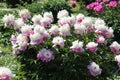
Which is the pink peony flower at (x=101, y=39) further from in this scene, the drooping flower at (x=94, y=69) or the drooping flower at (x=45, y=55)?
the drooping flower at (x=45, y=55)

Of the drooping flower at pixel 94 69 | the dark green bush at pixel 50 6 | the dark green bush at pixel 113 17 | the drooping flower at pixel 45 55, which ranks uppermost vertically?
the drooping flower at pixel 45 55

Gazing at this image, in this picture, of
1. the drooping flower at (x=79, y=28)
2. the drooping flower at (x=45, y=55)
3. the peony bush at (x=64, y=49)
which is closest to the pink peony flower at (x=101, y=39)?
the peony bush at (x=64, y=49)

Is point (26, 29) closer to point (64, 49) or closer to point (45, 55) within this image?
point (45, 55)

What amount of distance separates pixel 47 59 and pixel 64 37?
511mm

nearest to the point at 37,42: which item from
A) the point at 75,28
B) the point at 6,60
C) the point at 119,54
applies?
the point at 75,28

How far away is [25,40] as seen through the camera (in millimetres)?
5707

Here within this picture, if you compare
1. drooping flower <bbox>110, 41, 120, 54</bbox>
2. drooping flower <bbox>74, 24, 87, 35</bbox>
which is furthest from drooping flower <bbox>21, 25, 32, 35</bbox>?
drooping flower <bbox>110, 41, 120, 54</bbox>

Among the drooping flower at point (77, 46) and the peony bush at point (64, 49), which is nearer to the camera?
the drooping flower at point (77, 46)

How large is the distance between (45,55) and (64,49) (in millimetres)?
318

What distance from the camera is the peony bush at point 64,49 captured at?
5539mm

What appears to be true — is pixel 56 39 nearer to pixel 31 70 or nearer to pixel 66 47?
pixel 66 47

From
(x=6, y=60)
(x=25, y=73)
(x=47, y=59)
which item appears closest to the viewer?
(x=47, y=59)

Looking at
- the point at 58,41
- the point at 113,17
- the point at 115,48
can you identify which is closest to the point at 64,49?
the point at 58,41

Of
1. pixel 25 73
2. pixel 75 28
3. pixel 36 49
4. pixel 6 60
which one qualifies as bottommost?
pixel 6 60
